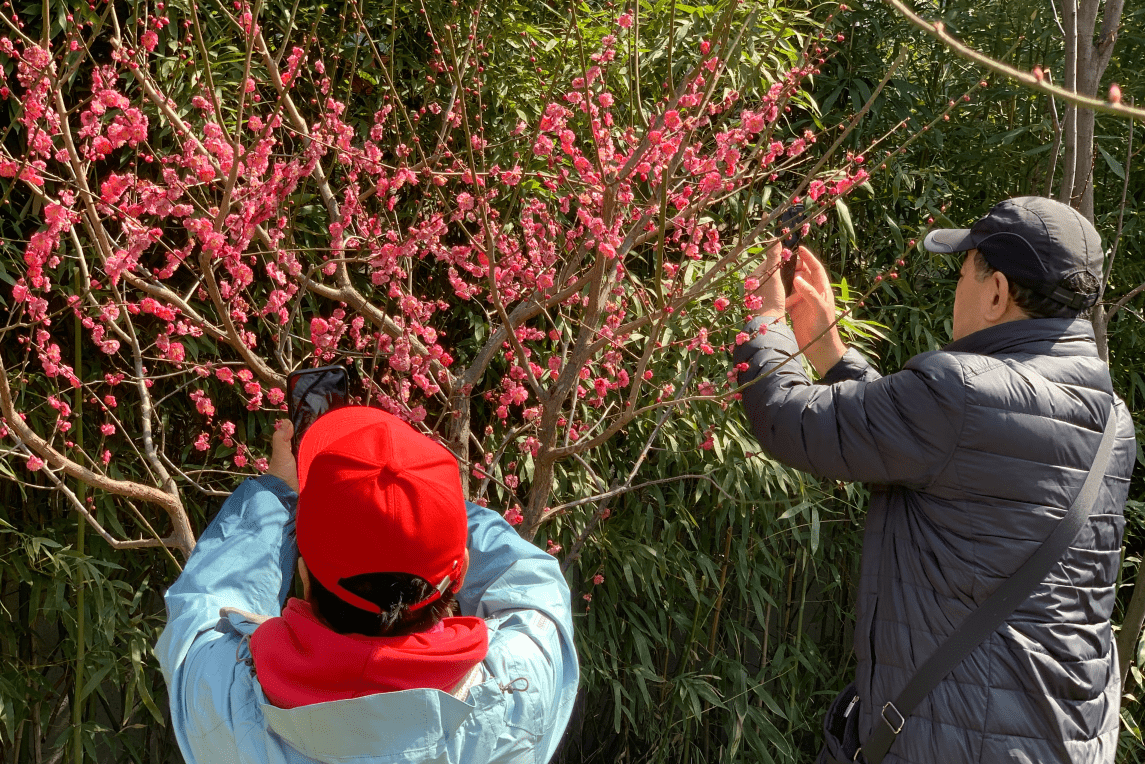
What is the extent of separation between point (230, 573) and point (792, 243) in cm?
106

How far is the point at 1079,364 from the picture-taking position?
1454 mm

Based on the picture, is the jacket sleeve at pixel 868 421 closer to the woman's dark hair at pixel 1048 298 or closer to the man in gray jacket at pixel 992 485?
the man in gray jacket at pixel 992 485

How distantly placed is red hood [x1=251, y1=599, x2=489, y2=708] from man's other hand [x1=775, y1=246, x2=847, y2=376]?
95 cm

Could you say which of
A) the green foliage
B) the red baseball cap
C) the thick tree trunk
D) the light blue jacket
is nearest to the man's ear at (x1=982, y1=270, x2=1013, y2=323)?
the thick tree trunk


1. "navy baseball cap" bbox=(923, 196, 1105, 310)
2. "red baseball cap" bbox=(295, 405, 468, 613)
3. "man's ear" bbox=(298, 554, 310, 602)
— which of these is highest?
"navy baseball cap" bbox=(923, 196, 1105, 310)

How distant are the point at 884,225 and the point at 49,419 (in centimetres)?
230

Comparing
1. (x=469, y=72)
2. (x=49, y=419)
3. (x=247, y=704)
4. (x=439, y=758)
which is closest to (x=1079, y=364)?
(x=439, y=758)

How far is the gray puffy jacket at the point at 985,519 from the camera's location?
4.54 feet

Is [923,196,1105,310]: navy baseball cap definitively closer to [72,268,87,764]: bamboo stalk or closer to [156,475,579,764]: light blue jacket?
[156,475,579,764]: light blue jacket

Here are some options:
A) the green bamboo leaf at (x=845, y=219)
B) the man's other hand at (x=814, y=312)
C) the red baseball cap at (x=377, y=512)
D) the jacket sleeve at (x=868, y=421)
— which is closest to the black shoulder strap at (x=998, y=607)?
the jacket sleeve at (x=868, y=421)

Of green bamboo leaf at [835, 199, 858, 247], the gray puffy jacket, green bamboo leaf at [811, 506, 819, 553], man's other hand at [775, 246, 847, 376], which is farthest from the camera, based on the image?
green bamboo leaf at [835, 199, 858, 247]

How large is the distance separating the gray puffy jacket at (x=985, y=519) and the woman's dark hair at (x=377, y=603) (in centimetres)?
73

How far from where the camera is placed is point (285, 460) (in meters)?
1.19

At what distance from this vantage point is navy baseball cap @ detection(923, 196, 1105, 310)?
1433 mm
